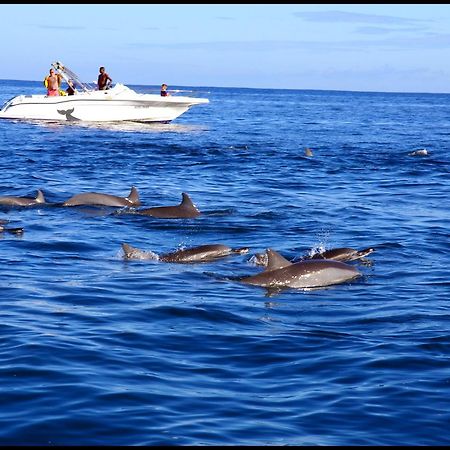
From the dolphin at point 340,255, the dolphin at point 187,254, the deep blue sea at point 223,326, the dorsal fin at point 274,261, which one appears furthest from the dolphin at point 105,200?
the dorsal fin at point 274,261

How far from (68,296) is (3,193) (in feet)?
35.8

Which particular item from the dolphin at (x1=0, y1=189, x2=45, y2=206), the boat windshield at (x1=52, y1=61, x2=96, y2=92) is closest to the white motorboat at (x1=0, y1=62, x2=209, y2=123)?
the boat windshield at (x1=52, y1=61, x2=96, y2=92)

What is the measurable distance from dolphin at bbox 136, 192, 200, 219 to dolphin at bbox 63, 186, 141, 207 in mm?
968

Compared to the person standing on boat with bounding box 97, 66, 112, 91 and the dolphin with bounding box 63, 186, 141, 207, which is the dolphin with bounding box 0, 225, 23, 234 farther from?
the person standing on boat with bounding box 97, 66, 112, 91

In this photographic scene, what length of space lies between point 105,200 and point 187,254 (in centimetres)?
555

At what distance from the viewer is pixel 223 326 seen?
414 inches

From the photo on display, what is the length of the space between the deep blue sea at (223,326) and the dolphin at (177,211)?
23 cm

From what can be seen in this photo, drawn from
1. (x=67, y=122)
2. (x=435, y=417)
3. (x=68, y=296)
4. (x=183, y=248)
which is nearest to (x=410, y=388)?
(x=435, y=417)

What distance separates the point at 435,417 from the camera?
7672 mm

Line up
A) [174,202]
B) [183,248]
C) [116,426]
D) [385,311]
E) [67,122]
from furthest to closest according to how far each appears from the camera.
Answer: [67,122] < [174,202] < [183,248] < [385,311] < [116,426]

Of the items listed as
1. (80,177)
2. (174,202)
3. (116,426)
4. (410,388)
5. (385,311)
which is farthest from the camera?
(80,177)

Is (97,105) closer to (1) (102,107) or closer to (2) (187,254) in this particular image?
(1) (102,107)

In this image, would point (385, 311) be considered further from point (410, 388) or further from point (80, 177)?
point (80, 177)

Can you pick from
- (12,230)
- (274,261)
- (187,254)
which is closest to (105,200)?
(12,230)
